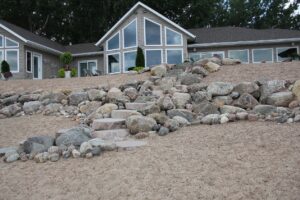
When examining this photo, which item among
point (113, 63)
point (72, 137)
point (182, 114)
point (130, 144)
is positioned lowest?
point (130, 144)

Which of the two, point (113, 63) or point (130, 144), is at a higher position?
point (113, 63)

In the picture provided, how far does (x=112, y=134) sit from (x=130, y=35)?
1543 cm

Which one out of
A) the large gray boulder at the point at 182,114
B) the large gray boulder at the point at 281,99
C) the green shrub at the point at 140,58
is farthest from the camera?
the green shrub at the point at 140,58

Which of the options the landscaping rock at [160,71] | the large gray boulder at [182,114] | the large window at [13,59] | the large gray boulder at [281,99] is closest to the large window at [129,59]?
the large window at [13,59]

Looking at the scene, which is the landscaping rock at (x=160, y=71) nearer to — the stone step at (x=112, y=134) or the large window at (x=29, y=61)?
the stone step at (x=112, y=134)

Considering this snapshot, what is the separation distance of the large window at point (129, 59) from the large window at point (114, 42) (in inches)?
37.5

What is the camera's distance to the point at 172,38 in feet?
71.0

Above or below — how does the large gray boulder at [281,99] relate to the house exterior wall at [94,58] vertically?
below

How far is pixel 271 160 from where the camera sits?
5059mm

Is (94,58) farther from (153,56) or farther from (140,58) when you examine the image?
(140,58)

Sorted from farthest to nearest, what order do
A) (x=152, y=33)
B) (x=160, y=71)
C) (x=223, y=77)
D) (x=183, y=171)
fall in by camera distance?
(x=152, y=33) → (x=160, y=71) → (x=223, y=77) → (x=183, y=171)

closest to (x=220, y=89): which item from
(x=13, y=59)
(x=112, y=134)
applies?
(x=112, y=134)

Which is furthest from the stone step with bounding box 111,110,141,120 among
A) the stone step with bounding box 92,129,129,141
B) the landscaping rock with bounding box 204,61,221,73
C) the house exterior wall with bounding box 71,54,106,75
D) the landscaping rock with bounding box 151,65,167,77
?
the house exterior wall with bounding box 71,54,106,75

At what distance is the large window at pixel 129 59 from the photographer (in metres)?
21.7
